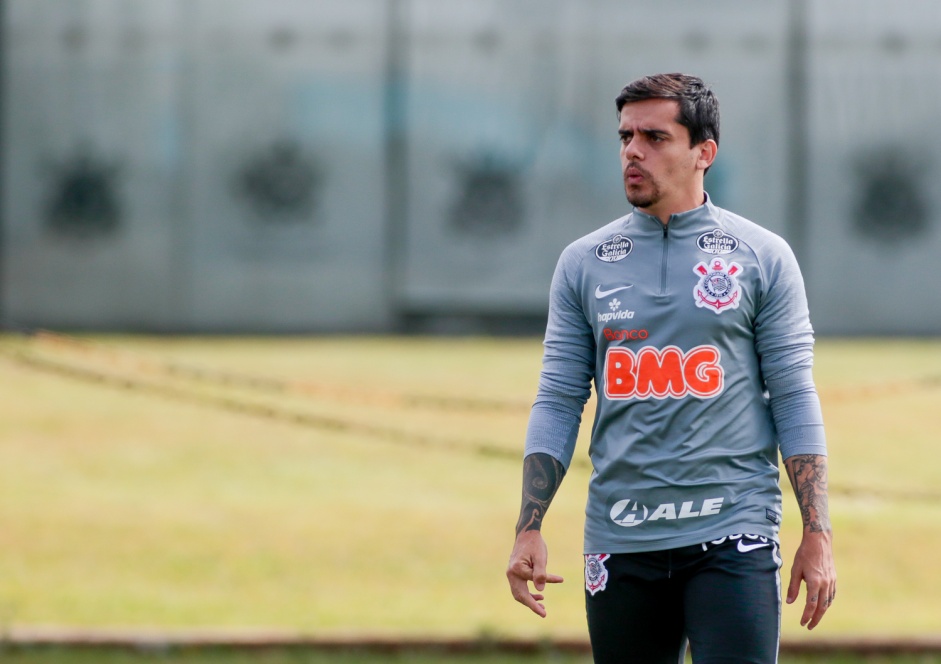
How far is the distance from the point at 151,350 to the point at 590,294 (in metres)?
13.5

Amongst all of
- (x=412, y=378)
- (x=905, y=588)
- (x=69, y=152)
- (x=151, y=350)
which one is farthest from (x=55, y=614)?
(x=69, y=152)

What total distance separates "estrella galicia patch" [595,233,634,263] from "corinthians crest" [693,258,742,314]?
0.20 meters

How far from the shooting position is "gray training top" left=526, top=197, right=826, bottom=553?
335cm

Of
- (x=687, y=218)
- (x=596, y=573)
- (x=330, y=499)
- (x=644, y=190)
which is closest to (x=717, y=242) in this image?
(x=687, y=218)

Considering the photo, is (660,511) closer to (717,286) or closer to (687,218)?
(717,286)

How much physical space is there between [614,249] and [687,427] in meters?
0.51

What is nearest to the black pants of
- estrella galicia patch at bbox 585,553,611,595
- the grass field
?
estrella galicia patch at bbox 585,553,611,595

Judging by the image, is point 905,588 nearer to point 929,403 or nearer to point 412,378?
point 929,403

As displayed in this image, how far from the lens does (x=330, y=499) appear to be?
1093cm

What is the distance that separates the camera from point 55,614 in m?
8.20

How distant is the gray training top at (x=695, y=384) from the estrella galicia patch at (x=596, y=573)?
0.08ft

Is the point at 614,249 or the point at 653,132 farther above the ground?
the point at 653,132

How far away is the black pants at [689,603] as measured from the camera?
3275mm

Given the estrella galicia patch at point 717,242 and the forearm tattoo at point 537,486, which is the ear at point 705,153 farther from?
the forearm tattoo at point 537,486
